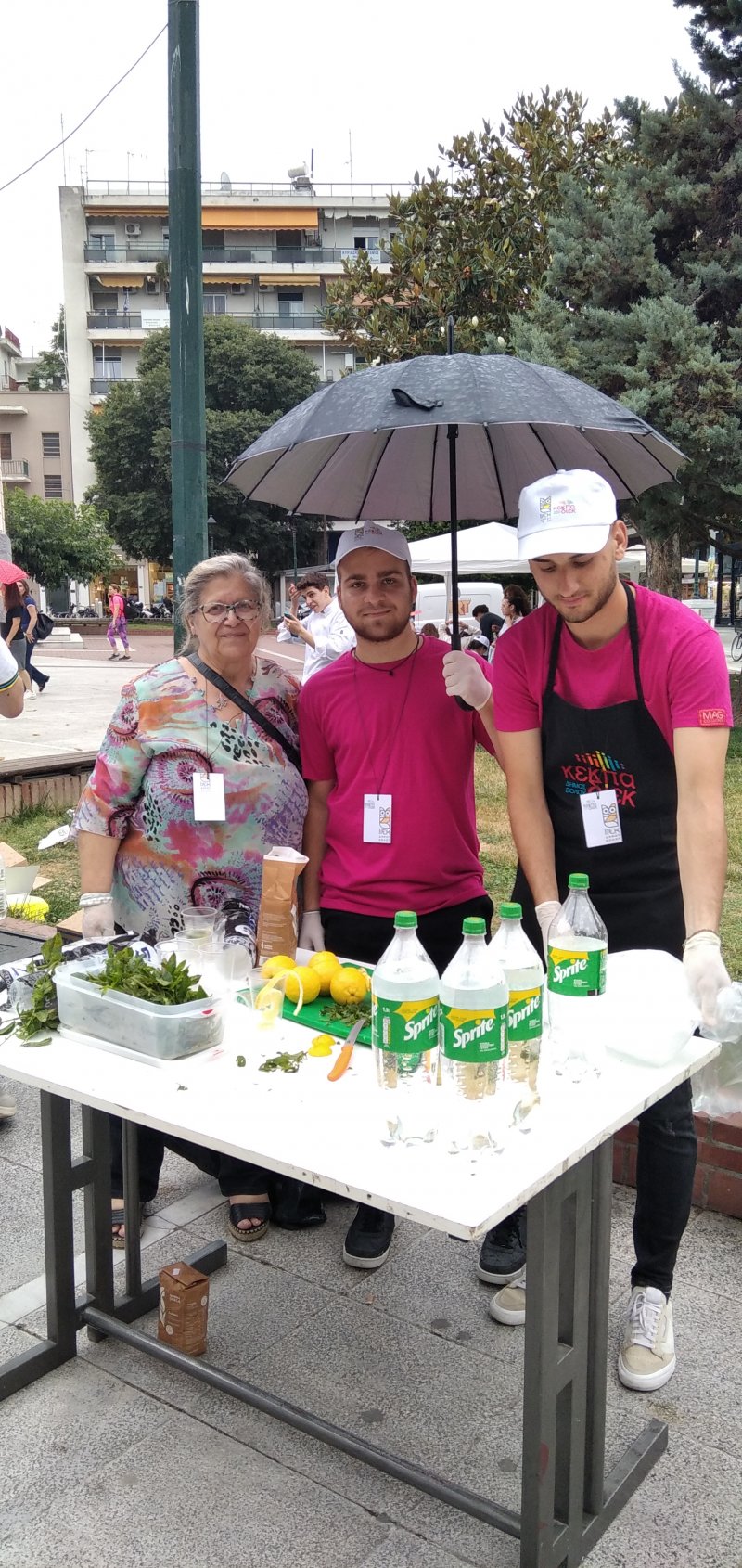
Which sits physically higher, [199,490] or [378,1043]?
[199,490]

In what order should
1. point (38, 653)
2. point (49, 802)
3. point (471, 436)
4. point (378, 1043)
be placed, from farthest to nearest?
point (38, 653) → point (49, 802) → point (471, 436) → point (378, 1043)

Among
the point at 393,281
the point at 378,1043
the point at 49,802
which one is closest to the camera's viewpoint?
the point at 378,1043

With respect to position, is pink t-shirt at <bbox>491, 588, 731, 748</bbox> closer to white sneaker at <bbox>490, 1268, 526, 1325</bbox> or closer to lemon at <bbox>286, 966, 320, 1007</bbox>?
lemon at <bbox>286, 966, 320, 1007</bbox>

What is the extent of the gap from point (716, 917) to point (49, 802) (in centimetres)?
704

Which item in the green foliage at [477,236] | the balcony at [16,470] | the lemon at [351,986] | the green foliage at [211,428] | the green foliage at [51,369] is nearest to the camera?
the lemon at [351,986]

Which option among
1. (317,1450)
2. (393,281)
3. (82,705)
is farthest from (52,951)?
(393,281)

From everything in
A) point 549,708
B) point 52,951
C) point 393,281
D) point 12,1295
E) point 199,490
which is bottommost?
point 12,1295

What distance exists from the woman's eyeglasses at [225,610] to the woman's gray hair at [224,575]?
39 mm

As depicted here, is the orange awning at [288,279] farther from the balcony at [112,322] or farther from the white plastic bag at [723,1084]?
the white plastic bag at [723,1084]

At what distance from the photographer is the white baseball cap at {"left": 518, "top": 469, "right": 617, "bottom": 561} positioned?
229 cm

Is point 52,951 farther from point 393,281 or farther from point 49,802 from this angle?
point 393,281

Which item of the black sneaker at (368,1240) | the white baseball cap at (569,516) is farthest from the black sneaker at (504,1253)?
the white baseball cap at (569,516)

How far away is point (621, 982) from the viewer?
85.3 inches

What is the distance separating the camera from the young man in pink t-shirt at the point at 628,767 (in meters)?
2.30
